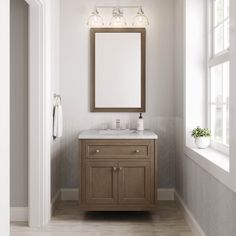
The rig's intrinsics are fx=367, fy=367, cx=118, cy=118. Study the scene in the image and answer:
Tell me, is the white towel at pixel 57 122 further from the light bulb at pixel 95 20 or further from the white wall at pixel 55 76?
the light bulb at pixel 95 20

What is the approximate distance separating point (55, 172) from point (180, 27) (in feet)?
6.74

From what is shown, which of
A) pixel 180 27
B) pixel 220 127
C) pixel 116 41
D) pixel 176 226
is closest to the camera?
pixel 220 127

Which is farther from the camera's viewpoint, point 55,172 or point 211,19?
point 55,172

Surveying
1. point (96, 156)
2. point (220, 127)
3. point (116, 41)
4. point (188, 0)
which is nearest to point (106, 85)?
point (116, 41)

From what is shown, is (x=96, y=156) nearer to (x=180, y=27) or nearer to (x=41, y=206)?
(x=41, y=206)

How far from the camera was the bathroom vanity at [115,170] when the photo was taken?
3541 millimetres

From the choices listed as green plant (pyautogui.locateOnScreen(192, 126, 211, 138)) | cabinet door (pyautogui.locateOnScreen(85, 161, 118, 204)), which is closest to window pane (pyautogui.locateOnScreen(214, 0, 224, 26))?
green plant (pyautogui.locateOnScreen(192, 126, 211, 138))

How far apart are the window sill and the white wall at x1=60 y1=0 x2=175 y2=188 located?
83cm

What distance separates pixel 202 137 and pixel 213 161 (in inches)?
26.5

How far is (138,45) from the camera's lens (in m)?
4.18

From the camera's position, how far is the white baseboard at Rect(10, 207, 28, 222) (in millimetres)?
3578

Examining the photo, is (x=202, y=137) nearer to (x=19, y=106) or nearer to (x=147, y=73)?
(x=147, y=73)

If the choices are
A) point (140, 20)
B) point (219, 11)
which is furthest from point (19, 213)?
point (219, 11)

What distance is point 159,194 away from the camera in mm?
4281
